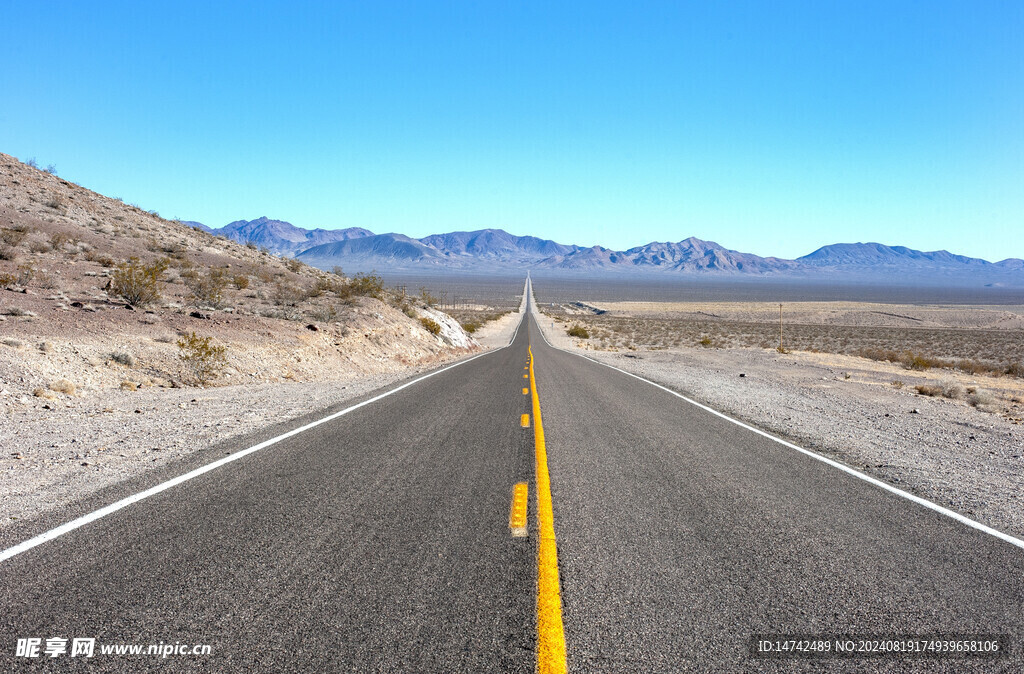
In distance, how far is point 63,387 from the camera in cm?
1023

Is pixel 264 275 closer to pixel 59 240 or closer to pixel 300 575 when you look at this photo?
pixel 59 240

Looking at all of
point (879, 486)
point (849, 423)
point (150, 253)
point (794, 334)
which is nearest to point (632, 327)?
point (794, 334)

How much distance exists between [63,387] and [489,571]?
10.2m

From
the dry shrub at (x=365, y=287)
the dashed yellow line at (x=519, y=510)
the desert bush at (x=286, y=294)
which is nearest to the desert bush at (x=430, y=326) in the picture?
the dry shrub at (x=365, y=287)

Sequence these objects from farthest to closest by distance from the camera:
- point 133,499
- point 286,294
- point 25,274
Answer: point 286,294
point 25,274
point 133,499

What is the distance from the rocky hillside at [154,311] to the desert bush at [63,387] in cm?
3

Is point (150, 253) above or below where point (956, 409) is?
above

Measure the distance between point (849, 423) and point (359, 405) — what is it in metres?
9.48

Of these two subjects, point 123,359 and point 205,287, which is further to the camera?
point 205,287

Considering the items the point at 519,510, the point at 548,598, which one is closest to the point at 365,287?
the point at 519,510

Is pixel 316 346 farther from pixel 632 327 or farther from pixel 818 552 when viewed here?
pixel 632 327

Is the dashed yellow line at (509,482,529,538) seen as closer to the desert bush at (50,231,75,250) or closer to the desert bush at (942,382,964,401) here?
the desert bush at (942,382,964,401)

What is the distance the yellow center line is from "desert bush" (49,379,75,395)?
30.7ft

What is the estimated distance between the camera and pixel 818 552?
432 cm
